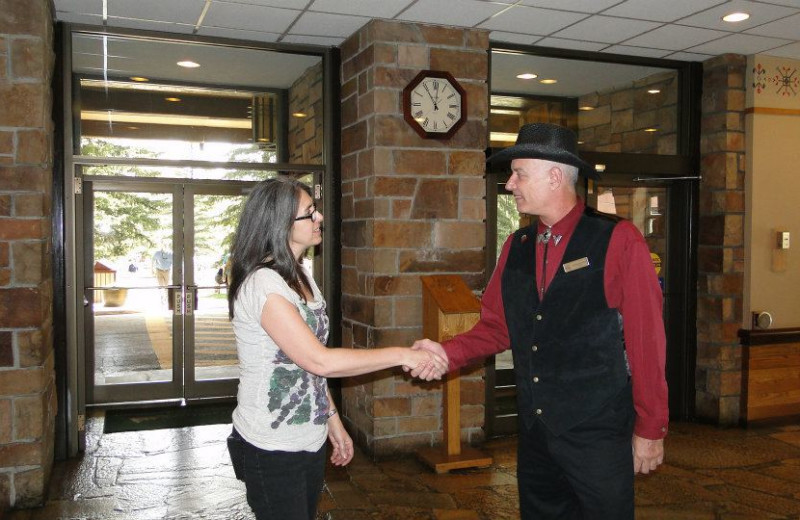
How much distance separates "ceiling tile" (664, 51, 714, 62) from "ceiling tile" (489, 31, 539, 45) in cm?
115

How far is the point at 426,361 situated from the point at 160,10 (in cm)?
289

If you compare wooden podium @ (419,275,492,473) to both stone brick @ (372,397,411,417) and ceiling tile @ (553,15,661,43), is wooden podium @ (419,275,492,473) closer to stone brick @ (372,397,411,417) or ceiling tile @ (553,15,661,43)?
stone brick @ (372,397,411,417)

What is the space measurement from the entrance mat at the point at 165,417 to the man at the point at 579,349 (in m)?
3.67

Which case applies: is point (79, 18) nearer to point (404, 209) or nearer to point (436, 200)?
point (404, 209)

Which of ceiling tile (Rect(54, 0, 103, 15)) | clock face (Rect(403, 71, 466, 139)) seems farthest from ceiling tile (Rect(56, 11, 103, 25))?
clock face (Rect(403, 71, 466, 139))

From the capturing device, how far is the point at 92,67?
464 cm

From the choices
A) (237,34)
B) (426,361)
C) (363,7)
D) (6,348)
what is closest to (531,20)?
(363,7)

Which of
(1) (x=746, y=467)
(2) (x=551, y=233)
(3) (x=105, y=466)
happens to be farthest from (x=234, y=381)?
(2) (x=551, y=233)

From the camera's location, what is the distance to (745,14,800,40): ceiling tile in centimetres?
445

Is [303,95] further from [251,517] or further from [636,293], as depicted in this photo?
[636,293]

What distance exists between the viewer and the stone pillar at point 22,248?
3650mm

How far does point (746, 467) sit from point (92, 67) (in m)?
4.80

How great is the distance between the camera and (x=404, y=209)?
455 cm

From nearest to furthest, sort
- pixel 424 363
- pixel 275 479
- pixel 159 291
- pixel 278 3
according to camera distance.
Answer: pixel 275 479
pixel 424 363
pixel 278 3
pixel 159 291
